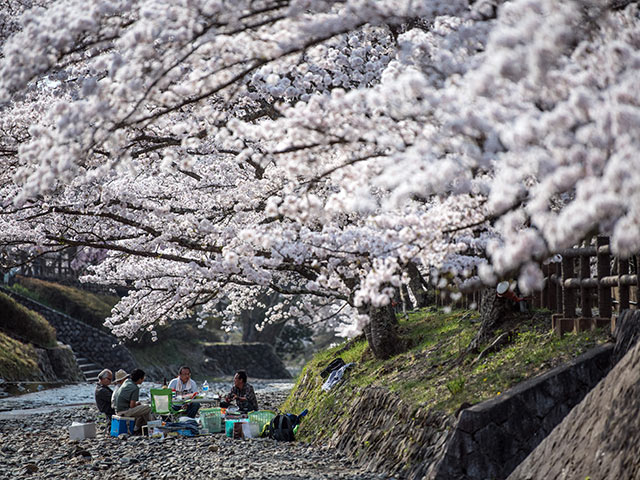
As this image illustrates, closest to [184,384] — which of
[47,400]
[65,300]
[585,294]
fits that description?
[47,400]

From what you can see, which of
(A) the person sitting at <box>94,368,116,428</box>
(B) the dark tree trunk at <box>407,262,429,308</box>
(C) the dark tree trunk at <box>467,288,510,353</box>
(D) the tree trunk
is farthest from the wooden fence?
(A) the person sitting at <box>94,368,116,428</box>

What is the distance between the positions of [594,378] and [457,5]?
4.21 m

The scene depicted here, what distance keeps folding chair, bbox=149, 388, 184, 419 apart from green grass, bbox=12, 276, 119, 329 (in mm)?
17390

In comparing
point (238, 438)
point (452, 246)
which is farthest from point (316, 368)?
point (452, 246)

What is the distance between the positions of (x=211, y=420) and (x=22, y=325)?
46.8ft

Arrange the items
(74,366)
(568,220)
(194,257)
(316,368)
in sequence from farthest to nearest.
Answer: (74,366) < (316,368) < (194,257) < (568,220)

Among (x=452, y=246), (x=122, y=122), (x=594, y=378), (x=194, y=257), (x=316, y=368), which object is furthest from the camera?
(x=316, y=368)

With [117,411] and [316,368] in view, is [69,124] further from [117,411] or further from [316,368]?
[316,368]

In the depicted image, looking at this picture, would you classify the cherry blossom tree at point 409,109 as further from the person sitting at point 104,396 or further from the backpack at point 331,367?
the person sitting at point 104,396

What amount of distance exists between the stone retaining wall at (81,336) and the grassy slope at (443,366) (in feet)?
48.2

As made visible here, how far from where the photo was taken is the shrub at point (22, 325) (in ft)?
75.0

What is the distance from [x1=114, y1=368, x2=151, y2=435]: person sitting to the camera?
10961 millimetres

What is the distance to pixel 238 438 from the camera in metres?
11.0

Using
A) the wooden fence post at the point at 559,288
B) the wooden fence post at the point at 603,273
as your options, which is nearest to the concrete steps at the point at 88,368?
the wooden fence post at the point at 559,288
